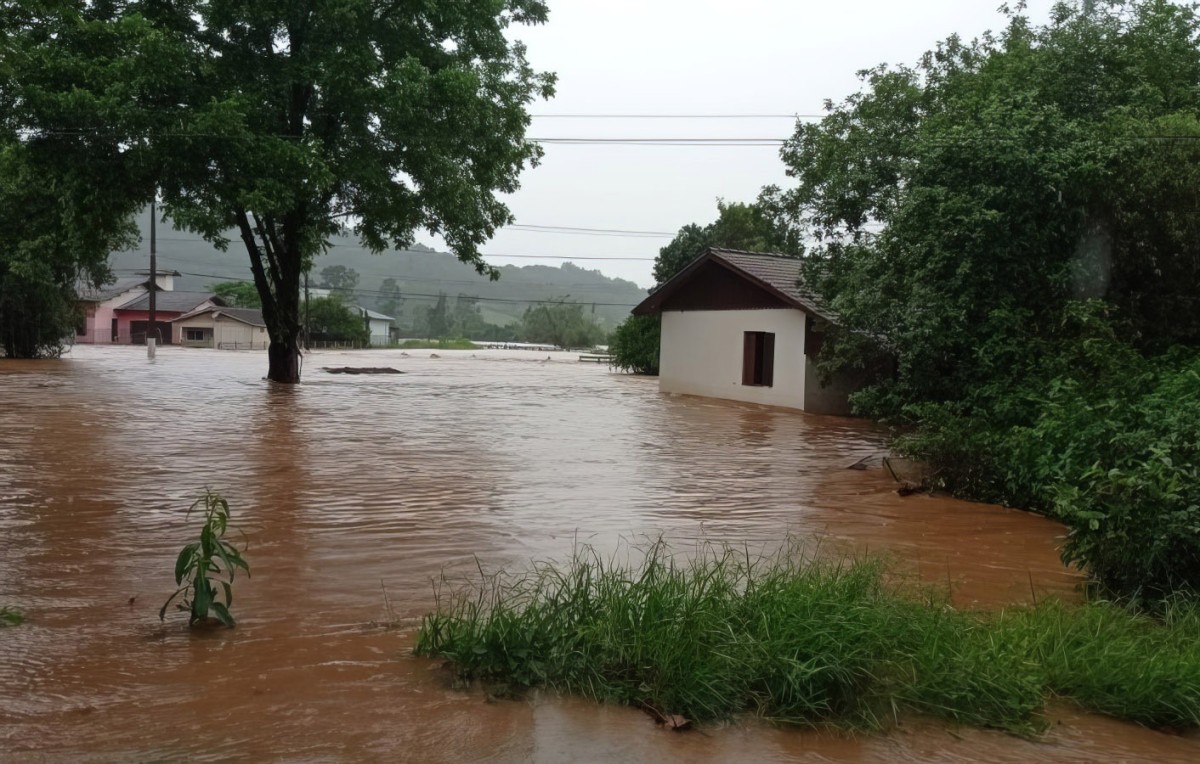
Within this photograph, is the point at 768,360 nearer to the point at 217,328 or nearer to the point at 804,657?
the point at 804,657

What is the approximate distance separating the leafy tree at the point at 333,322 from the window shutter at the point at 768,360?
56.8 metres

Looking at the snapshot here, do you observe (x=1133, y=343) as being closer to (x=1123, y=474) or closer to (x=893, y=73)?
(x=1123, y=474)

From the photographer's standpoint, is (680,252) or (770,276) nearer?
(770,276)

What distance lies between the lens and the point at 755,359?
27.5 meters

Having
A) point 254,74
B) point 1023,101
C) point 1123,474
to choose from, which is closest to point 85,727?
point 1123,474

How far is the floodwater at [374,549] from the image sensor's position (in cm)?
454

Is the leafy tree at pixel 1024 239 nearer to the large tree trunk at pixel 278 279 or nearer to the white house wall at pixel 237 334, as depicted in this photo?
the large tree trunk at pixel 278 279

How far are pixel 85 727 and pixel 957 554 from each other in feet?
23.7

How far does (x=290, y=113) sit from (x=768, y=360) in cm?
1414

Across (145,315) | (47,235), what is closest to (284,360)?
(47,235)

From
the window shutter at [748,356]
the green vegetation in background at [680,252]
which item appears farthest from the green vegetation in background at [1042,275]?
the green vegetation in background at [680,252]

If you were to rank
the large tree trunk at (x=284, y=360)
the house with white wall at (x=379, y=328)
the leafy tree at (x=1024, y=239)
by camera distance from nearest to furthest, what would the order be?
the leafy tree at (x=1024, y=239) < the large tree trunk at (x=284, y=360) < the house with white wall at (x=379, y=328)

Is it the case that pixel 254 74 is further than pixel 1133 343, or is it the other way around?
pixel 254 74

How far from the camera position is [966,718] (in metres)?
4.84
